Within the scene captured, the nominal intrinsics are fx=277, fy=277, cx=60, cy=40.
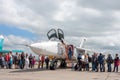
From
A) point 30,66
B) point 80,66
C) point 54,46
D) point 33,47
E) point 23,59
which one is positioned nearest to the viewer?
point 33,47

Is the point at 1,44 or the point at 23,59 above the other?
the point at 1,44

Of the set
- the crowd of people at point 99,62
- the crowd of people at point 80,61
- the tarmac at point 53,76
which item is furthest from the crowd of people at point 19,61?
the tarmac at point 53,76

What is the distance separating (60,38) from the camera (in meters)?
24.6

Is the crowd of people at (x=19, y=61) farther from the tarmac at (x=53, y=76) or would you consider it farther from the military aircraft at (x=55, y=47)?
the tarmac at (x=53, y=76)

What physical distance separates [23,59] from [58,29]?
4355mm

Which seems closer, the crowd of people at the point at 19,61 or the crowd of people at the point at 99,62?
the crowd of people at the point at 99,62

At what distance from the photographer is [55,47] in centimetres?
2212

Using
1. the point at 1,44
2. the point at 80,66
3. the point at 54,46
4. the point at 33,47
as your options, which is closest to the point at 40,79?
the point at 33,47

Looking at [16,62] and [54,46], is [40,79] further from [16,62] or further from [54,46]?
Answer: [16,62]

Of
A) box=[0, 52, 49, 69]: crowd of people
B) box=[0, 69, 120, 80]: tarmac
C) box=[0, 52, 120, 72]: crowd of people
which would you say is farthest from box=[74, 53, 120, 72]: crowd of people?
box=[0, 69, 120, 80]: tarmac

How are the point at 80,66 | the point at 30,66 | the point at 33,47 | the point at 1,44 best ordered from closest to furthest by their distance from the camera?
the point at 33,47
the point at 80,66
the point at 30,66
the point at 1,44

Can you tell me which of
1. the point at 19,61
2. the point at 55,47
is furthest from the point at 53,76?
the point at 19,61

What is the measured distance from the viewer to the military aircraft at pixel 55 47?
20.1m

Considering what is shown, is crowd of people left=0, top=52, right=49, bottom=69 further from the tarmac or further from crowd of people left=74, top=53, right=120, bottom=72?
the tarmac
